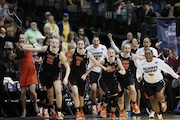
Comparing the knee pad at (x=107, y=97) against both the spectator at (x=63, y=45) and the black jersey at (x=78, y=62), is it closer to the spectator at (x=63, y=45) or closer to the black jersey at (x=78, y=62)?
the black jersey at (x=78, y=62)

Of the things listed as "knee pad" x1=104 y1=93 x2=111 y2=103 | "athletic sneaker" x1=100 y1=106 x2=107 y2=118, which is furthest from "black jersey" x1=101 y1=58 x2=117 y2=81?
"athletic sneaker" x1=100 y1=106 x2=107 y2=118

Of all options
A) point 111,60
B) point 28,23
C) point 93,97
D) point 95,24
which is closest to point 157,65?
point 111,60

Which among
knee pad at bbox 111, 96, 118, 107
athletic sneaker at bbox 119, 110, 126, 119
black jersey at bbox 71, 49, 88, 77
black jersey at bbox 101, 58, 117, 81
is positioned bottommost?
athletic sneaker at bbox 119, 110, 126, 119

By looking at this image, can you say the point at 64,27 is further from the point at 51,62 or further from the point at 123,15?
the point at 51,62

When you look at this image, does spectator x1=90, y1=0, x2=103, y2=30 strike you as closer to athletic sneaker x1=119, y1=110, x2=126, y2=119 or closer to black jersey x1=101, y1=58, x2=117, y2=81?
black jersey x1=101, y1=58, x2=117, y2=81

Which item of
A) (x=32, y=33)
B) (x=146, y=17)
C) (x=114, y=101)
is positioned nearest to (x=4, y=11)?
(x=32, y=33)

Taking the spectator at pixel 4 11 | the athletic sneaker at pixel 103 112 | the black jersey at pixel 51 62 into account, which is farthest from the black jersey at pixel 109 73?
the spectator at pixel 4 11

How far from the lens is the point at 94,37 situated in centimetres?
1931

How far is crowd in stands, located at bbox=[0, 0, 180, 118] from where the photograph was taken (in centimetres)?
1738

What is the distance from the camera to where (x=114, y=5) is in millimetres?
24266

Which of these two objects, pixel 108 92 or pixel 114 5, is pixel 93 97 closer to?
pixel 108 92

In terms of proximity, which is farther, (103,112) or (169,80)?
(169,80)

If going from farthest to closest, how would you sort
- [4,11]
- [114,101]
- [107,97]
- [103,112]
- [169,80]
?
[169,80], [4,11], [103,112], [107,97], [114,101]

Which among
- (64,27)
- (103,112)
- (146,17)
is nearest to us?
(103,112)
